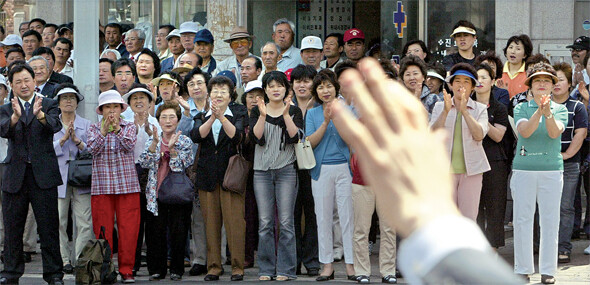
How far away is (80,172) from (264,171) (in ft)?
5.95

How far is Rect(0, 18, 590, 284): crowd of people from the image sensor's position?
8.58 metres

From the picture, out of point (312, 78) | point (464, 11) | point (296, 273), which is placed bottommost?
point (296, 273)

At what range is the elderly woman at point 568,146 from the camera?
9.30 m

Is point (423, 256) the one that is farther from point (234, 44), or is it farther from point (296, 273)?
point (234, 44)

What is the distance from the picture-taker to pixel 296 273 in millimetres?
9273

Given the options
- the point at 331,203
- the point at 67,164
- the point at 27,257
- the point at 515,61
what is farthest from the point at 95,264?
the point at 515,61

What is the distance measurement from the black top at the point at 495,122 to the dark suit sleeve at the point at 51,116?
409cm

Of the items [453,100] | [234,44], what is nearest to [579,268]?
[453,100]

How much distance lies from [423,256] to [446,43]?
13.1 metres

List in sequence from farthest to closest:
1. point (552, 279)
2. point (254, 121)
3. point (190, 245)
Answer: point (190, 245) → point (254, 121) → point (552, 279)

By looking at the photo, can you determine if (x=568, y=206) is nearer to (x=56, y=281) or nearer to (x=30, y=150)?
(x=56, y=281)

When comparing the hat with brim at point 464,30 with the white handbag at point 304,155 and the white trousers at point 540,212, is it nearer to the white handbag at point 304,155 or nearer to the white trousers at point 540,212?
the white trousers at point 540,212

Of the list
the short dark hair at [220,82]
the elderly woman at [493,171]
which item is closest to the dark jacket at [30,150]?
the short dark hair at [220,82]

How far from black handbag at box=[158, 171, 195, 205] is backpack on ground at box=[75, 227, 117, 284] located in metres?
0.71
